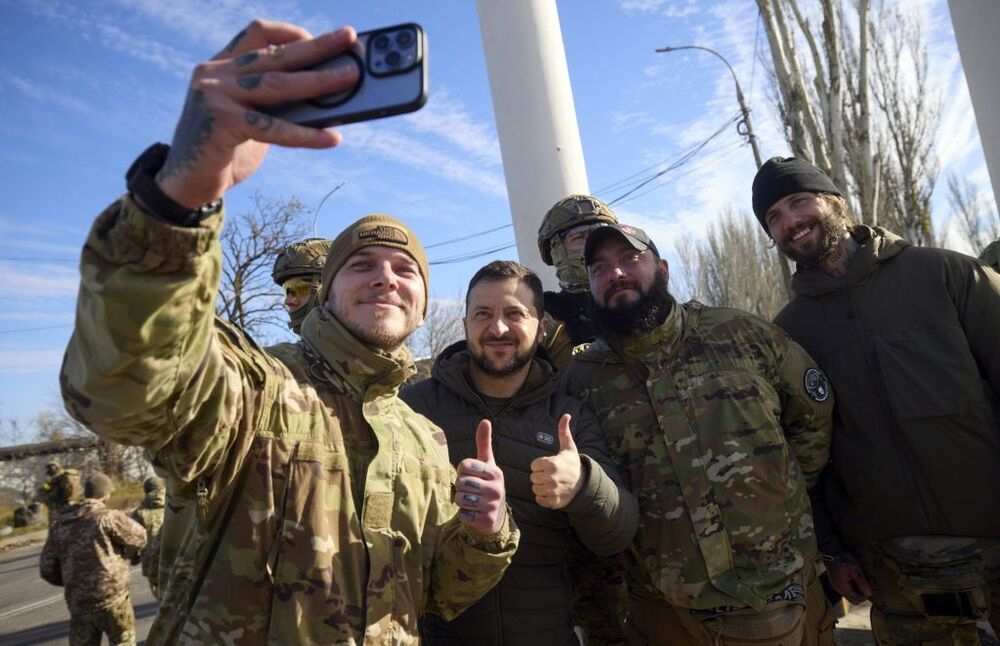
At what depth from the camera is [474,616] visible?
225 cm

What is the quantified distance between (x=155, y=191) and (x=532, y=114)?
16.5 ft

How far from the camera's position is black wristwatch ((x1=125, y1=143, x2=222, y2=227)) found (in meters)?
1.09

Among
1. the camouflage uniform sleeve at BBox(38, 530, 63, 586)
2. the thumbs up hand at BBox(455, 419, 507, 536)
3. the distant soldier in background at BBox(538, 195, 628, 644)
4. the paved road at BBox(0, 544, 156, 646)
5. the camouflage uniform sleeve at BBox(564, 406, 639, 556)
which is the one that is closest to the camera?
the thumbs up hand at BBox(455, 419, 507, 536)

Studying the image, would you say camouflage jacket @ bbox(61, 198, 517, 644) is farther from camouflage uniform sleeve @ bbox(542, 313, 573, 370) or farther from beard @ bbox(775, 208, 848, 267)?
beard @ bbox(775, 208, 848, 267)

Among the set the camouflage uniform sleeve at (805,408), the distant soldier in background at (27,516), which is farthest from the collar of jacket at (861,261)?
the distant soldier in background at (27,516)

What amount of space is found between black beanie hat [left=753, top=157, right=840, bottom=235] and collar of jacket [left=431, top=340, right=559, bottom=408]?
1450 mm

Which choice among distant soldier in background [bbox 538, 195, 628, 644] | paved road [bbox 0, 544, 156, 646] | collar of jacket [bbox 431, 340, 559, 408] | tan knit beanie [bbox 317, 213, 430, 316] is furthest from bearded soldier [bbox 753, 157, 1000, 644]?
paved road [bbox 0, 544, 156, 646]

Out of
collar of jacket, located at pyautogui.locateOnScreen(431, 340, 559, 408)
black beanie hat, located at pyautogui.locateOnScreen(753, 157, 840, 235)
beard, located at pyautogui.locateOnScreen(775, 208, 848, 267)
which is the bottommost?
Answer: collar of jacket, located at pyautogui.locateOnScreen(431, 340, 559, 408)

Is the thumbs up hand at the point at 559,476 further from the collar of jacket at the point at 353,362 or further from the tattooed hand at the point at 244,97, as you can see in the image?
the tattooed hand at the point at 244,97

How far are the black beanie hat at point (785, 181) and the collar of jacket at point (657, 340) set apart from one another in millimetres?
903

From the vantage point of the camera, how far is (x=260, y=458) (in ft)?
5.18

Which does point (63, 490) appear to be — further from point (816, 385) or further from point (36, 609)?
point (816, 385)

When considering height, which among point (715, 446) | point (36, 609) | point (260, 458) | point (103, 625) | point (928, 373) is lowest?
point (36, 609)

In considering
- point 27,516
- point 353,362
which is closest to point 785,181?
point 353,362
